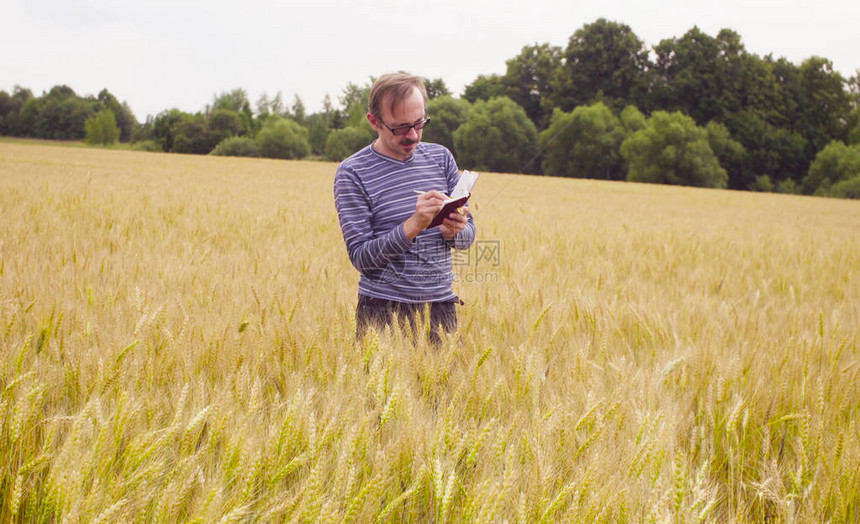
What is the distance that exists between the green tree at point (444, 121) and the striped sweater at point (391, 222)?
1328 mm

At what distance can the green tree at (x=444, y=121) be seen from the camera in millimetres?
4152

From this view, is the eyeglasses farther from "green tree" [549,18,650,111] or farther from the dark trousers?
"green tree" [549,18,650,111]

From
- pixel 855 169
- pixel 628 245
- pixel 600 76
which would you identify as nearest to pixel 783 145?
pixel 855 169

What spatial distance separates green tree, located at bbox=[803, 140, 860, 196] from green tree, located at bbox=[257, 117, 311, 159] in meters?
32.4

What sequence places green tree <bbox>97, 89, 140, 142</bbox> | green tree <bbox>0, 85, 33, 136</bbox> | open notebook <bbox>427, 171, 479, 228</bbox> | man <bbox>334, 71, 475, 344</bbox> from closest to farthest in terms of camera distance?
open notebook <bbox>427, 171, 479, 228</bbox> → man <bbox>334, 71, 475, 344</bbox> → green tree <bbox>0, 85, 33, 136</bbox> → green tree <bbox>97, 89, 140, 142</bbox>

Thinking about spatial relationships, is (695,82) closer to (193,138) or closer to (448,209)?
(193,138)

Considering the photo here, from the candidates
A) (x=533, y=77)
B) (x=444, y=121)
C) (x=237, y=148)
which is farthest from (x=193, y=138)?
(x=444, y=121)

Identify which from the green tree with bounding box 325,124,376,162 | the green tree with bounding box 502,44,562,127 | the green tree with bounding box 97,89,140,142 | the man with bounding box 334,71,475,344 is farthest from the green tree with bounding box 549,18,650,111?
the green tree with bounding box 97,89,140,142

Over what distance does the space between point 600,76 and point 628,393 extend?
180 feet

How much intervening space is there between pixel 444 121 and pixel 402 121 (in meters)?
2.76

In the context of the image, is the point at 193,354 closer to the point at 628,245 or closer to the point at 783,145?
the point at 628,245

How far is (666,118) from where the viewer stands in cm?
3866

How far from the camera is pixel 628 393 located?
4.32ft

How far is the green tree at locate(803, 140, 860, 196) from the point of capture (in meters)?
35.7
